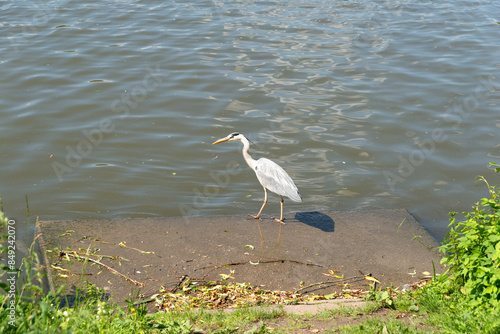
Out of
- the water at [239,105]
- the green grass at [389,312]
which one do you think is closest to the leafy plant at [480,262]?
the green grass at [389,312]

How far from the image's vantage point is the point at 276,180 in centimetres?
741

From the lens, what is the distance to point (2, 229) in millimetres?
7062

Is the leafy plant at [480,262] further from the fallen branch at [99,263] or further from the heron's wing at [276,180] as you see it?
the fallen branch at [99,263]

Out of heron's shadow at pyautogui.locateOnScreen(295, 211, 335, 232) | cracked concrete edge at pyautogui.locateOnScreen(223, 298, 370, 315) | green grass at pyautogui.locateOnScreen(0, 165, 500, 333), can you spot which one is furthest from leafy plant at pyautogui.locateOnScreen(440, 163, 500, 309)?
heron's shadow at pyautogui.locateOnScreen(295, 211, 335, 232)

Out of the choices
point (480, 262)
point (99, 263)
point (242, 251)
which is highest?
point (480, 262)

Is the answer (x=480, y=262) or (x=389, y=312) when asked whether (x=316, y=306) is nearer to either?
(x=389, y=312)

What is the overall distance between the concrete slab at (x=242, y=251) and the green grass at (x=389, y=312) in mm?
563

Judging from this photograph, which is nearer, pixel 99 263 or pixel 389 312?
pixel 389 312

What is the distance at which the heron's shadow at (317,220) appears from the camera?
710 centimetres

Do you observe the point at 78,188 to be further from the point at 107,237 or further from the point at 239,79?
the point at 239,79

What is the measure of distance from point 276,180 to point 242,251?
1.31 meters

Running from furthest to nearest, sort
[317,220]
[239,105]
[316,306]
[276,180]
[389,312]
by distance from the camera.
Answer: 1. [239,105]
2. [276,180]
3. [317,220]
4. [316,306]
5. [389,312]

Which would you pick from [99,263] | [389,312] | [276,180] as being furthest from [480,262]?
[99,263]

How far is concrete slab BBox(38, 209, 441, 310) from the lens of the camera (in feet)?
19.2
